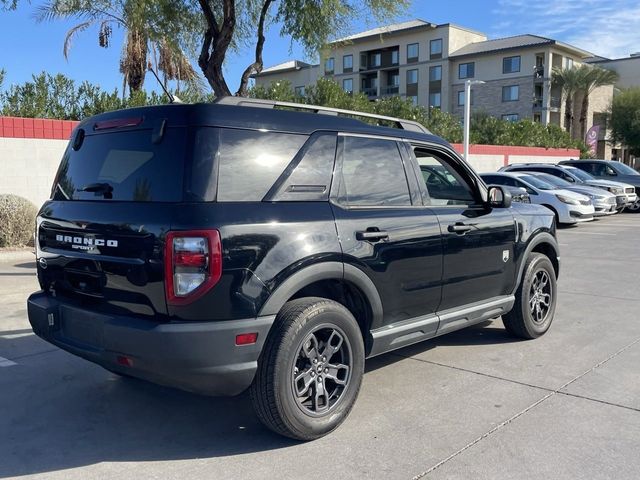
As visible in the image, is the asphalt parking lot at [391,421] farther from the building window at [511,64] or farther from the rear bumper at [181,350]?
the building window at [511,64]

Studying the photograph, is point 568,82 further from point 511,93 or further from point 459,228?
point 459,228

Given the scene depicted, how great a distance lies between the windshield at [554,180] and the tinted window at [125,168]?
16.1 metres

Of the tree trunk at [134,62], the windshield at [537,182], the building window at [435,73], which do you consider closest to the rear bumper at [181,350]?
the windshield at [537,182]

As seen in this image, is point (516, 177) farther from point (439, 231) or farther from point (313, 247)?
point (313, 247)

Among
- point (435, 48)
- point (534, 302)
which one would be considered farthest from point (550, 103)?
point (534, 302)

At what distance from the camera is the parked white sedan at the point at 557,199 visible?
54.2 ft

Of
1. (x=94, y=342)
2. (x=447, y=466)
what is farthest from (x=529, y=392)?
(x=94, y=342)

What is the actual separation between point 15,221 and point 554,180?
1454 centimetres

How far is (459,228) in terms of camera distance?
15.8ft

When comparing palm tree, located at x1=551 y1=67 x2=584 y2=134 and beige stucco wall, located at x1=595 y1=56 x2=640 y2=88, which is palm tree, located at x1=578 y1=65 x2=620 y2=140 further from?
beige stucco wall, located at x1=595 y1=56 x2=640 y2=88

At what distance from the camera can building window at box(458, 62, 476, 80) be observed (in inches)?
2407

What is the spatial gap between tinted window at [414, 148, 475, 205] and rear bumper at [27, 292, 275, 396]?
1.99m

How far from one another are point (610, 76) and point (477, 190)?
191 feet

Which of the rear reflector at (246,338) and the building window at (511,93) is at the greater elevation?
the building window at (511,93)
